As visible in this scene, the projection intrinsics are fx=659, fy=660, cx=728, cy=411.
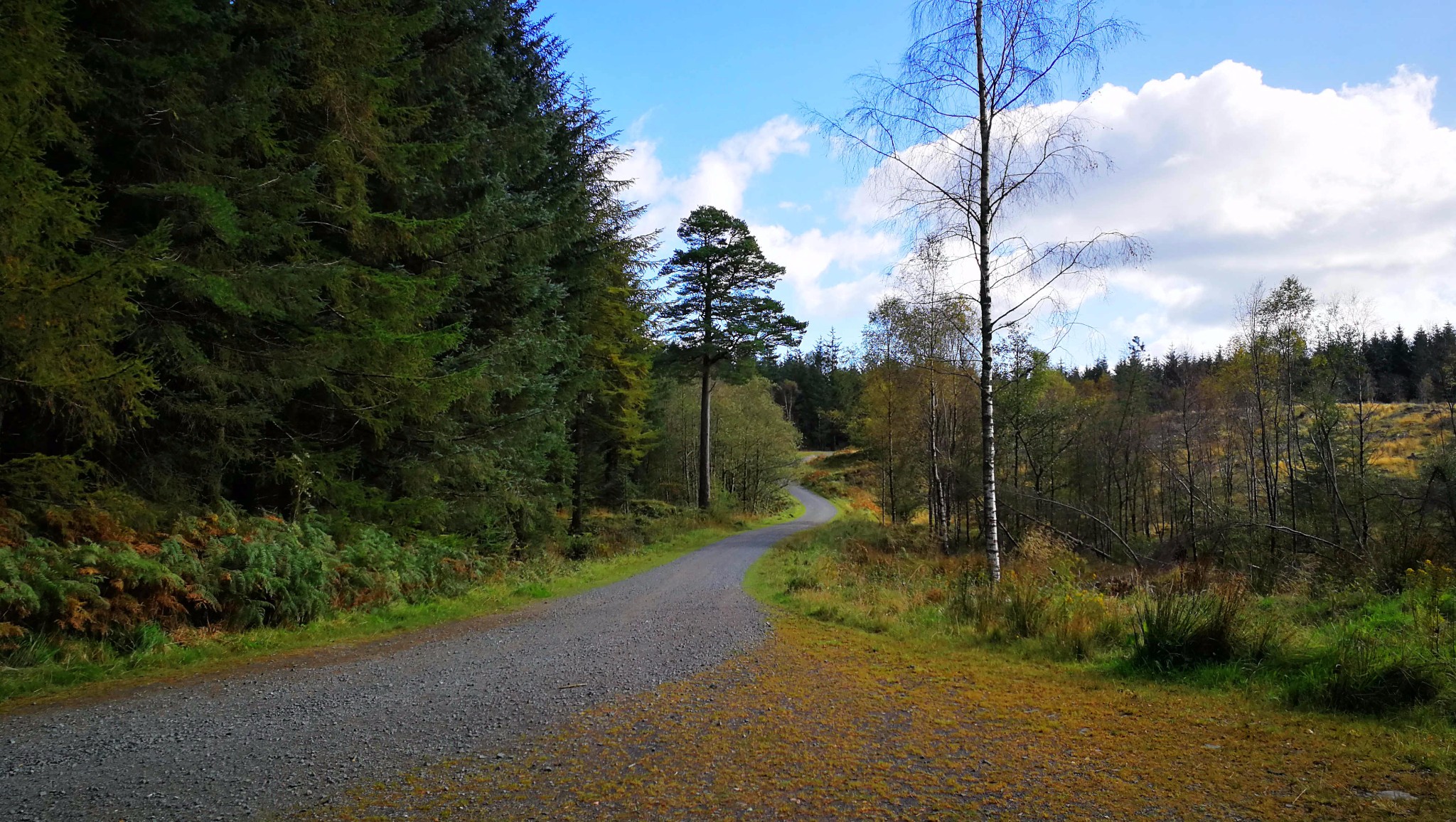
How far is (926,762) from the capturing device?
3902 mm

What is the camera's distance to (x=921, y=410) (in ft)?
79.1

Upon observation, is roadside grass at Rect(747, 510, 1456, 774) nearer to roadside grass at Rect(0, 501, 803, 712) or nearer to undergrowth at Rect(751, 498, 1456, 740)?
undergrowth at Rect(751, 498, 1456, 740)

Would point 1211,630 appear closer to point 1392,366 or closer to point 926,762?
point 926,762

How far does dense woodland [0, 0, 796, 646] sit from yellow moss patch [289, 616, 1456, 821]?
16.4ft

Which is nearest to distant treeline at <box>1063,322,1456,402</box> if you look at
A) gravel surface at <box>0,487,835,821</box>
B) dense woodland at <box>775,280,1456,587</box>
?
dense woodland at <box>775,280,1456,587</box>

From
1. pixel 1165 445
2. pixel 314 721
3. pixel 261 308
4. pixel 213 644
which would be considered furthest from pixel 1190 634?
pixel 1165 445

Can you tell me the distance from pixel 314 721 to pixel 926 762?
4.04 meters

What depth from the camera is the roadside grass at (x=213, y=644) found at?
16.9 feet

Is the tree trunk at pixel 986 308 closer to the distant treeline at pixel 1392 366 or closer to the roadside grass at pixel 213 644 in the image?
the roadside grass at pixel 213 644

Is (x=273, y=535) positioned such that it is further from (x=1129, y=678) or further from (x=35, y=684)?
(x=1129, y=678)

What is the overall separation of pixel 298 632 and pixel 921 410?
2070 centimetres

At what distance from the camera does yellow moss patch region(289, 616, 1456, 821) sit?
329 cm

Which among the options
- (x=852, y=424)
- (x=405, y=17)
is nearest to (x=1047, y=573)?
(x=405, y=17)

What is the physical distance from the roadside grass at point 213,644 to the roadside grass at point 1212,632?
431 cm
